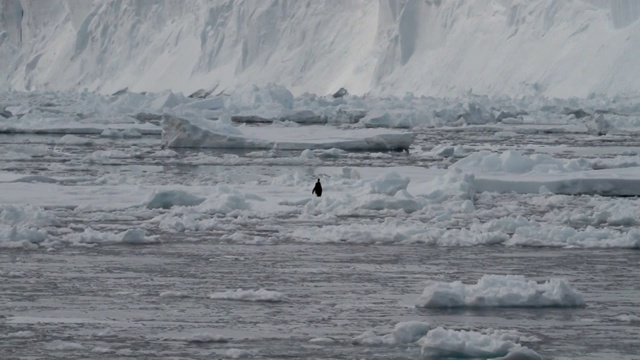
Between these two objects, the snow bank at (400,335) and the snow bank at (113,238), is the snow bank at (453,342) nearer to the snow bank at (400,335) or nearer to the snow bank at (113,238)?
the snow bank at (400,335)

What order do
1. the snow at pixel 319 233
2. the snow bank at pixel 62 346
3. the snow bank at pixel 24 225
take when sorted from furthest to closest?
the snow bank at pixel 24 225 < the snow at pixel 319 233 < the snow bank at pixel 62 346

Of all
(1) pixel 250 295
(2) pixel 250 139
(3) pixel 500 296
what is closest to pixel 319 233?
(1) pixel 250 295

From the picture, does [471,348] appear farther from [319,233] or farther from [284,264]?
[319,233]

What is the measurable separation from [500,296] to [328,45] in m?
44.4

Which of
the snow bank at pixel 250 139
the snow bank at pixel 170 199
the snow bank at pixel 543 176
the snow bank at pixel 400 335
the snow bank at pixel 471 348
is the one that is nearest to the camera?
the snow bank at pixel 471 348

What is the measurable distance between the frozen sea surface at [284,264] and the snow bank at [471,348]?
0.40 ft

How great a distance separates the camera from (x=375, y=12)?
1981 inches

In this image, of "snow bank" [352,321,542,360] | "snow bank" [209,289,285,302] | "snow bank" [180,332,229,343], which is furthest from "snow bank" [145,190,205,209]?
"snow bank" [352,321,542,360]

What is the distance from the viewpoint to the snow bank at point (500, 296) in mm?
6309

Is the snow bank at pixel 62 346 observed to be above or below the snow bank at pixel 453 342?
below

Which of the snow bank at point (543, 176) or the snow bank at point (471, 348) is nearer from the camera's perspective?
the snow bank at point (471, 348)

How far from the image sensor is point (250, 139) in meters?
19.8

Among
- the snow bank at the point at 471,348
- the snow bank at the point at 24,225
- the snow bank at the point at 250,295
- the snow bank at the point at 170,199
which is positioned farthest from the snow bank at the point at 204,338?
the snow bank at the point at 170,199

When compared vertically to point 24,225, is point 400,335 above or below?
above
